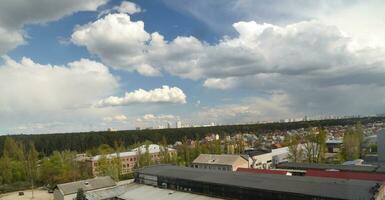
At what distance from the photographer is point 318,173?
37562 millimetres

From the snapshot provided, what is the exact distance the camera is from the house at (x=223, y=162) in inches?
2037

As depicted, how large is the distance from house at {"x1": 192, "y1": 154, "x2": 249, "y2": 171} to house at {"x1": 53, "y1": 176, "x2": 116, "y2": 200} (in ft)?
57.0

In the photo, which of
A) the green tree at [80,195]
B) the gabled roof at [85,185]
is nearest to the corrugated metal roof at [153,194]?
the gabled roof at [85,185]

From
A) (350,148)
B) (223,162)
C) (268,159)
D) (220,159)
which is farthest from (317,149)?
(220,159)

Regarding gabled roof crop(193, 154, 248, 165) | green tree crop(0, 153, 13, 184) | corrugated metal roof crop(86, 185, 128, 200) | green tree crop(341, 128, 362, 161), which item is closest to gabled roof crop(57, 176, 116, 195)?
corrugated metal roof crop(86, 185, 128, 200)

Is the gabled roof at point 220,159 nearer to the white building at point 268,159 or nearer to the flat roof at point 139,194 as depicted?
the white building at point 268,159

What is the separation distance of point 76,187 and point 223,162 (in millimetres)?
21965

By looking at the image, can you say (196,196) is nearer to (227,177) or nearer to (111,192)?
(227,177)

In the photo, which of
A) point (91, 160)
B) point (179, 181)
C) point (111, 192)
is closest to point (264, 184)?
point (179, 181)

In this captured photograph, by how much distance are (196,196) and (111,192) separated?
11.2 m

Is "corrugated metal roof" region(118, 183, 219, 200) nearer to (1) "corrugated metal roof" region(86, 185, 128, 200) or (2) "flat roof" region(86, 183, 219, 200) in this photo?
(2) "flat roof" region(86, 183, 219, 200)

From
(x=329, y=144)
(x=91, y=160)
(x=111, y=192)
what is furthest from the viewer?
(x=329, y=144)

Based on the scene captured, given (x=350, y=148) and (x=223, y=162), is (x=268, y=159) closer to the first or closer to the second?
(x=223, y=162)

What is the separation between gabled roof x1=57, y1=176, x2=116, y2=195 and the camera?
38.4 meters
